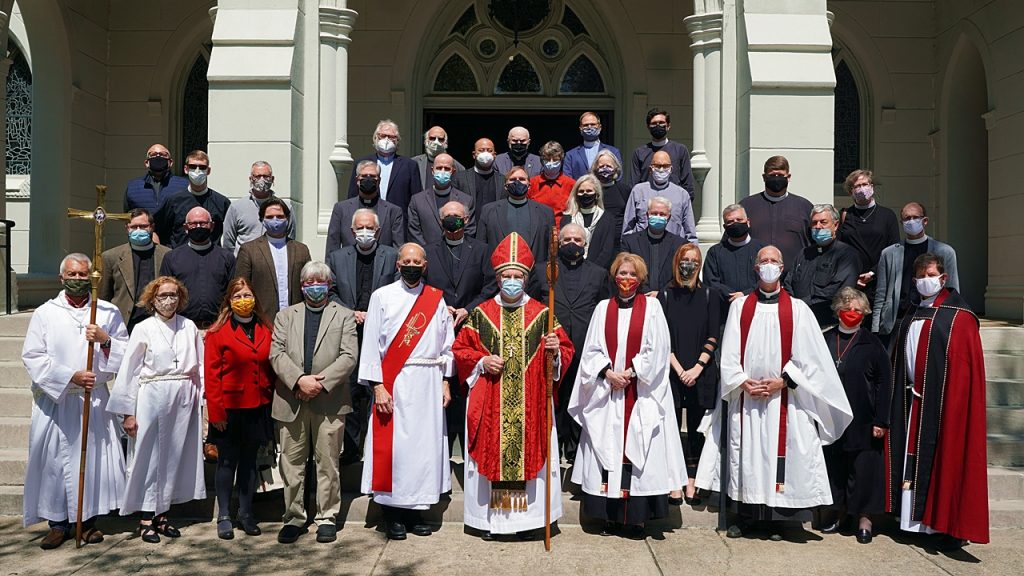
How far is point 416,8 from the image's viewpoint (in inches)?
449

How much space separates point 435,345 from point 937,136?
870 centimetres

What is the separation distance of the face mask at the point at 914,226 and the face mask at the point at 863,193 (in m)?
0.37

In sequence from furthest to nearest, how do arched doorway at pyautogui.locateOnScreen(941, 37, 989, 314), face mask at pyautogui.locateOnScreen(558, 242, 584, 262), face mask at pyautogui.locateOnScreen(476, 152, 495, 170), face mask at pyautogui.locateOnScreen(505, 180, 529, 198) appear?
1. arched doorway at pyautogui.locateOnScreen(941, 37, 989, 314)
2. face mask at pyautogui.locateOnScreen(476, 152, 495, 170)
3. face mask at pyautogui.locateOnScreen(505, 180, 529, 198)
4. face mask at pyautogui.locateOnScreen(558, 242, 584, 262)

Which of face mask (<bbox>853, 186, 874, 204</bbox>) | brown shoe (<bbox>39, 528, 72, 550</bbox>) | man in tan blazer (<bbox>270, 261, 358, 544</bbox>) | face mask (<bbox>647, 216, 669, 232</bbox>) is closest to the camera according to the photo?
brown shoe (<bbox>39, 528, 72, 550</bbox>)

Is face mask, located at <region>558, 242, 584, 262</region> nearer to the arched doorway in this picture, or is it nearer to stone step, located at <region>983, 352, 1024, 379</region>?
stone step, located at <region>983, 352, 1024, 379</region>

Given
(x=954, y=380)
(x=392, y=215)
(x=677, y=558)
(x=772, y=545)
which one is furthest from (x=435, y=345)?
(x=954, y=380)

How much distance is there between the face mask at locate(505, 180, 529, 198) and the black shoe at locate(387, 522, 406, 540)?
2.61 m

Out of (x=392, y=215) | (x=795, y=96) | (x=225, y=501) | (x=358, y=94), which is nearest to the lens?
(x=225, y=501)

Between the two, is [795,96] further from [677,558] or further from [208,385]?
[208,385]

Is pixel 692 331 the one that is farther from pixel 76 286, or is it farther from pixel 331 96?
pixel 331 96

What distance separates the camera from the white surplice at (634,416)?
19.2 feet

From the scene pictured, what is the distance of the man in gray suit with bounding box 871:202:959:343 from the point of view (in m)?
6.52

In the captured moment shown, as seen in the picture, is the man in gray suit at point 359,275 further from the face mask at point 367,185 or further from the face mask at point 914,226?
the face mask at point 914,226

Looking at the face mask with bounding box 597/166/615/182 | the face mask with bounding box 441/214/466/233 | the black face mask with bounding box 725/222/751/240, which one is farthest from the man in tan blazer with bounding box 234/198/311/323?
the black face mask with bounding box 725/222/751/240
